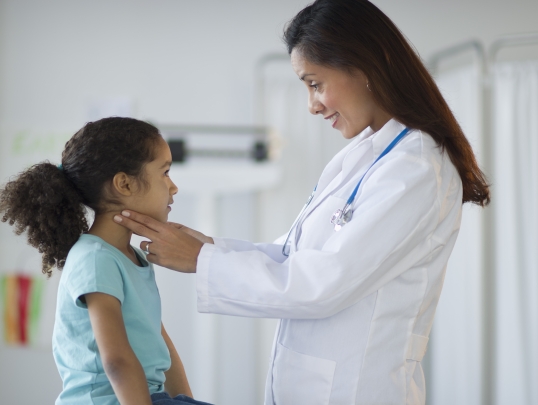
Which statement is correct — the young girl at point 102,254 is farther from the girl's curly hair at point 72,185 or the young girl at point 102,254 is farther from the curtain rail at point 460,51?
the curtain rail at point 460,51

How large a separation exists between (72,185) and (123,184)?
106mm

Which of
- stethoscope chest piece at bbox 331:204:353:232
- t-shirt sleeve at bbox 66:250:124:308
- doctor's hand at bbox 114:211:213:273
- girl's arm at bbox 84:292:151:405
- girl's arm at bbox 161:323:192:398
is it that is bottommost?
girl's arm at bbox 161:323:192:398

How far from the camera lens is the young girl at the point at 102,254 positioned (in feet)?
3.80

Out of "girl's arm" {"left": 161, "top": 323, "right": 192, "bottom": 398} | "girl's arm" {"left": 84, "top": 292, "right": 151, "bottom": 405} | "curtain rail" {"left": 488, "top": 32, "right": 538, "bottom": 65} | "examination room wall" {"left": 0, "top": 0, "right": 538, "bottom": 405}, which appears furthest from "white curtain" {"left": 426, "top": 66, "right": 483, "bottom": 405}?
"girl's arm" {"left": 84, "top": 292, "right": 151, "bottom": 405}

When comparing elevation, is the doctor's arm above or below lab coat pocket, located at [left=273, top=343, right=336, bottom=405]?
above

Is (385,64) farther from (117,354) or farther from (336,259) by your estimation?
(117,354)

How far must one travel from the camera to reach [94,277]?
1.18 m

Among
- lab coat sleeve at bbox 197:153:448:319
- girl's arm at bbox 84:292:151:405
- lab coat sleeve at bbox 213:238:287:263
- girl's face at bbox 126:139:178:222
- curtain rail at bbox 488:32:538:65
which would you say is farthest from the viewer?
curtain rail at bbox 488:32:538:65

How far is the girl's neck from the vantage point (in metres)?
1.32

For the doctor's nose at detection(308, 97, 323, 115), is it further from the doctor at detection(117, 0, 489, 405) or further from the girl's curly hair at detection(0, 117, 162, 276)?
the girl's curly hair at detection(0, 117, 162, 276)

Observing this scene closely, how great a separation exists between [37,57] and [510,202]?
229 cm

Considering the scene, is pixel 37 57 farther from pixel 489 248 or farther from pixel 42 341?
pixel 489 248

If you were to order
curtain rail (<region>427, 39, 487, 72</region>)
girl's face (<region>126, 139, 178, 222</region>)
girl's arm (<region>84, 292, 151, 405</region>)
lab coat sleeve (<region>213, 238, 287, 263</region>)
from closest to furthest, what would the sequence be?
girl's arm (<region>84, 292, 151, 405</region>) < girl's face (<region>126, 139, 178, 222</region>) < lab coat sleeve (<region>213, 238, 287, 263</region>) < curtain rail (<region>427, 39, 487, 72</region>)

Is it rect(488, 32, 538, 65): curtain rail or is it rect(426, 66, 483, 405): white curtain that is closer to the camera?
rect(488, 32, 538, 65): curtain rail
